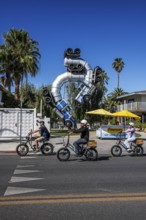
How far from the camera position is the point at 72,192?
797 cm

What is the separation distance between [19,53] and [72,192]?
1319 inches

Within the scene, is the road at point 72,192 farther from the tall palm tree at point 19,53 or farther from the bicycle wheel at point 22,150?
the tall palm tree at point 19,53

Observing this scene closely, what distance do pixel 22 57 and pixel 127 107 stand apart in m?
22.7

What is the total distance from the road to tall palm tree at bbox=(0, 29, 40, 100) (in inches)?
1120

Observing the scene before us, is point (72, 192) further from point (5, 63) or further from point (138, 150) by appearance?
point (5, 63)

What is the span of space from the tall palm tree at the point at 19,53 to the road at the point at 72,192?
1120 inches

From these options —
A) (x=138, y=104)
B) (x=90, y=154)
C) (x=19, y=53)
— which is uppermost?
(x=19, y=53)

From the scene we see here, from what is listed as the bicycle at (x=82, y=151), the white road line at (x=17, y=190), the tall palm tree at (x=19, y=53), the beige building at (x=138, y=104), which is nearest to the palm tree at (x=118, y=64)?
the beige building at (x=138, y=104)

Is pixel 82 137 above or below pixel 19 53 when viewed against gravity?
below

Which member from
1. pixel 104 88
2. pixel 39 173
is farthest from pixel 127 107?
pixel 39 173

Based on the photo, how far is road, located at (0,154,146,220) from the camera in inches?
247

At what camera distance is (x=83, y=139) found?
1416cm

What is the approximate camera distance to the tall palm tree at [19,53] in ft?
131

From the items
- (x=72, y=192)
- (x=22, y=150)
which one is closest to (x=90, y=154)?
(x=22, y=150)
